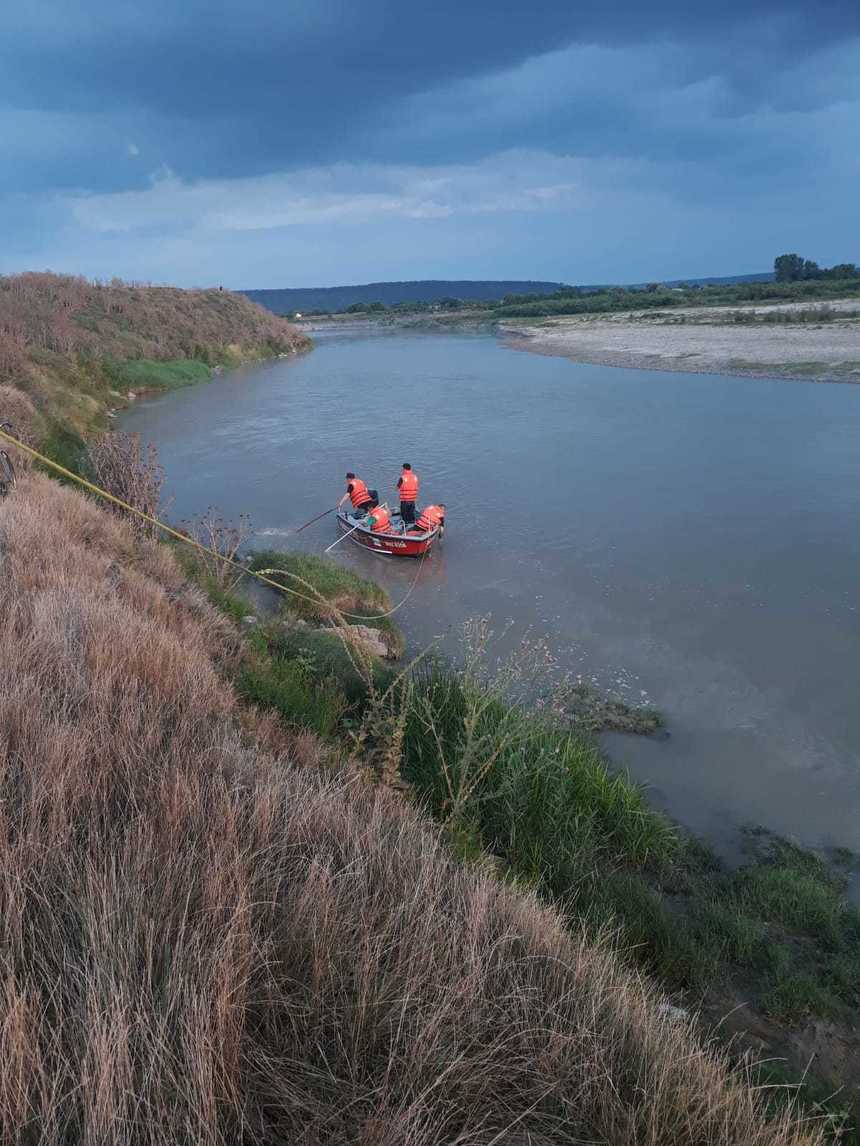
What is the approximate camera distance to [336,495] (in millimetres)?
16859

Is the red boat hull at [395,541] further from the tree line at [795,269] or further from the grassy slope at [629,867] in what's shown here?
the tree line at [795,269]

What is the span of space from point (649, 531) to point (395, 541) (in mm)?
4657

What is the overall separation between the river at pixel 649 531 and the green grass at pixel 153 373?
1.57 meters

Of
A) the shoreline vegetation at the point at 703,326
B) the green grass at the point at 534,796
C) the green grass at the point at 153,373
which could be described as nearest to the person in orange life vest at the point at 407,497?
the green grass at the point at 534,796

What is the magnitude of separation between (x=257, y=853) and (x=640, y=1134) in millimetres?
1325

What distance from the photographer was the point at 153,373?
105 feet

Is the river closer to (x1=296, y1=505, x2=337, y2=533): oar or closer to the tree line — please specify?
Result: (x1=296, y1=505, x2=337, y2=533): oar

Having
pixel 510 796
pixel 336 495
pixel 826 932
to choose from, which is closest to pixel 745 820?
pixel 826 932

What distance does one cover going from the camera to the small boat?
41.7ft

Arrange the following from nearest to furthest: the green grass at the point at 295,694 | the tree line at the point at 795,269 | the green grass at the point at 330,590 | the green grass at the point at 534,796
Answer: the green grass at the point at 534,796 < the green grass at the point at 295,694 < the green grass at the point at 330,590 < the tree line at the point at 795,269

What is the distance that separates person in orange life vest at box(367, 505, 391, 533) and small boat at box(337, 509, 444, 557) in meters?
0.08

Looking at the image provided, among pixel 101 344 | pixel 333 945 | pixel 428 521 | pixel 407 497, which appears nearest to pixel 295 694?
pixel 333 945

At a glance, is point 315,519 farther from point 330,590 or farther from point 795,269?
point 795,269

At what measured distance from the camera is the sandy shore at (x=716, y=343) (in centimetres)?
2931
